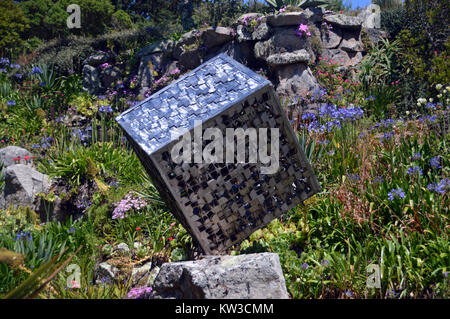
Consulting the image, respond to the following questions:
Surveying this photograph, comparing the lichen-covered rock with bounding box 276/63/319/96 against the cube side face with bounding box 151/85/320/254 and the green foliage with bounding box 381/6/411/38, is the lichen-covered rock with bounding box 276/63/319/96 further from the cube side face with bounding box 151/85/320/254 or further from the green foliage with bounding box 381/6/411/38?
the cube side face with bounding box 151/85/320/254

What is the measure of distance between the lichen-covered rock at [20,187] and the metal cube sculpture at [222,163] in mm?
2938

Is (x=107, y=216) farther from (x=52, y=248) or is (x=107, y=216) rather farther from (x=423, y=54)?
(x=423, y=54)

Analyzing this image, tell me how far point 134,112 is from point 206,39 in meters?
6.45

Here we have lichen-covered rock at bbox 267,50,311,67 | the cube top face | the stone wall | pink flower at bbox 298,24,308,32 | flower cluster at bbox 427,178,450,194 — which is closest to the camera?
the cube top face

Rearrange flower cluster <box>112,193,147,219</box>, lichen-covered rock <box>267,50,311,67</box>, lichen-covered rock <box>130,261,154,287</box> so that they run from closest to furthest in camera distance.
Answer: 1. lichen-covered rock <box>130,261,154,287</box>
2. flower cluster <box>112,193,147,219</box>
3. lichen-covered rock <box>267,50,311,67</box>

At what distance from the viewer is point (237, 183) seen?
11.0 feet

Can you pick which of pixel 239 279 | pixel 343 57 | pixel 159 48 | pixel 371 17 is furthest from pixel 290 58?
pixel 239 279

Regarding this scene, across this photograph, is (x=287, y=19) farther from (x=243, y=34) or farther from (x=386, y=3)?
(x=386, y=3)

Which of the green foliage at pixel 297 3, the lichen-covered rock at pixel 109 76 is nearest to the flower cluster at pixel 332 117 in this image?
the green foliage at pixel 297 3

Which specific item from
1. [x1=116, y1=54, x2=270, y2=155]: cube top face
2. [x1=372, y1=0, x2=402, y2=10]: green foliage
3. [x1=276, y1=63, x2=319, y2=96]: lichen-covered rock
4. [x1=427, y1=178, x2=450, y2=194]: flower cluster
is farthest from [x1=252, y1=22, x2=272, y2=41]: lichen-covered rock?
[x1=427, y1=178, x2=450, y2=194]: flower cluster

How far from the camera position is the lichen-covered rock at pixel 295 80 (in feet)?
26.6

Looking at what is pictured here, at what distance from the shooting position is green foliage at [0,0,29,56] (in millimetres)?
10984

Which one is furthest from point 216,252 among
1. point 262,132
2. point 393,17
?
point 393,17

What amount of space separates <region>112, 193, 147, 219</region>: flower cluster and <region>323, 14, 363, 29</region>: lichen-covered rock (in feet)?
21.9
